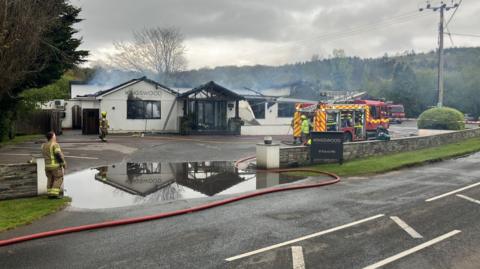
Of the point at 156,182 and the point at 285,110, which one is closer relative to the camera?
the point at 156,182

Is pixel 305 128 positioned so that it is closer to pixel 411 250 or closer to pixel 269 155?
pixel 269 155

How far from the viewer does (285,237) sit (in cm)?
747

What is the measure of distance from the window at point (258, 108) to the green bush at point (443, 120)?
13226 millimetres

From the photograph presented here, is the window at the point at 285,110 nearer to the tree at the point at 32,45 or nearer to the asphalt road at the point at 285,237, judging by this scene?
the tree at the point at 32,45

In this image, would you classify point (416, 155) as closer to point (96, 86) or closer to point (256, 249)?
point (256, 249)

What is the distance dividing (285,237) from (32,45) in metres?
11.8

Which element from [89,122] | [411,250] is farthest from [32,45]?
[89,122]

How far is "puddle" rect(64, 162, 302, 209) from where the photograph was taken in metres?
11.0

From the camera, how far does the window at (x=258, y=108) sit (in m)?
38.0

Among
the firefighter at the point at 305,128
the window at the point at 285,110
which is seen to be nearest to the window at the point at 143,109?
the window at the point at 285,110

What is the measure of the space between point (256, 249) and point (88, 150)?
15.9 metres

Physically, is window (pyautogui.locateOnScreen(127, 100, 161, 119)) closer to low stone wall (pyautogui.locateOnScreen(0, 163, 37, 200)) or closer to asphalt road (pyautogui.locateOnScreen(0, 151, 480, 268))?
low stone wall (pyautogui.locateOnScreen(0, 163, 37, 200))

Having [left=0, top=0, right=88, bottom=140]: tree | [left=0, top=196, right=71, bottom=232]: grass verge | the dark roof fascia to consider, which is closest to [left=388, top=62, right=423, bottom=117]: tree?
the dark roof fascia

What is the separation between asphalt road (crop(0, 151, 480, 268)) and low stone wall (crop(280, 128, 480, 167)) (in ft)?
16.1
